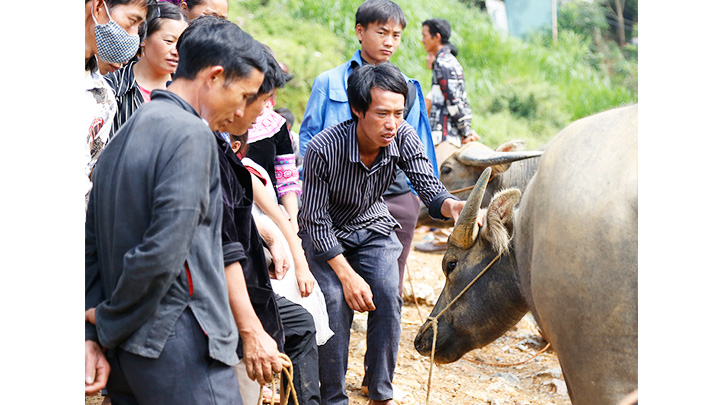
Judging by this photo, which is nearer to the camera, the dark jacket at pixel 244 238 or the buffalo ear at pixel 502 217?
the dark jacket at pixel 244 238

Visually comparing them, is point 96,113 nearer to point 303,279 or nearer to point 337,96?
point 303,279

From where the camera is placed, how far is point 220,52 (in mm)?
2102

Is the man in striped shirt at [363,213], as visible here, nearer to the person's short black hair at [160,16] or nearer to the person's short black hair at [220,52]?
the person's short black hair at [160,16]

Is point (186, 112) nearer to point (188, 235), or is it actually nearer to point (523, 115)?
point (188, 235)

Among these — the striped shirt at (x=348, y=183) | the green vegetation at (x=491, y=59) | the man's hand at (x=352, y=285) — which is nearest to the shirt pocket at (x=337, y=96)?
the striped shirt at (x=348, y=183)

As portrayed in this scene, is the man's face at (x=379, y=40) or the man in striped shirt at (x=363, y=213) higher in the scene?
the man's face at (x=379, y=40)

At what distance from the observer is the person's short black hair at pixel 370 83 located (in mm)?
3354

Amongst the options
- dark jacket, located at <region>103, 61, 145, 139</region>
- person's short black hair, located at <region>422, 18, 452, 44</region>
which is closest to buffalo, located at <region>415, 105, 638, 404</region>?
dark jacket, located at <region>103, 61, 145, 139</region>

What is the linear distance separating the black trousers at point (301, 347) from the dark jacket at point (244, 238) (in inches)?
12.1

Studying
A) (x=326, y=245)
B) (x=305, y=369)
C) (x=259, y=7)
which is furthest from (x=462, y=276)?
(x=259, y=7)

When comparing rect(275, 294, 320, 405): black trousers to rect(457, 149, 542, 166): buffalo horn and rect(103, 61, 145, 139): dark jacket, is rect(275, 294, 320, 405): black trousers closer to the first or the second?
rect(103, 61, 145, 139): dark jacket

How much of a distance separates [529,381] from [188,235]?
3.78 meters

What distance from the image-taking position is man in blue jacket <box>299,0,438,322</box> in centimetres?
445

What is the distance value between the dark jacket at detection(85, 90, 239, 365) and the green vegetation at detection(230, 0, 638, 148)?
9.11m
